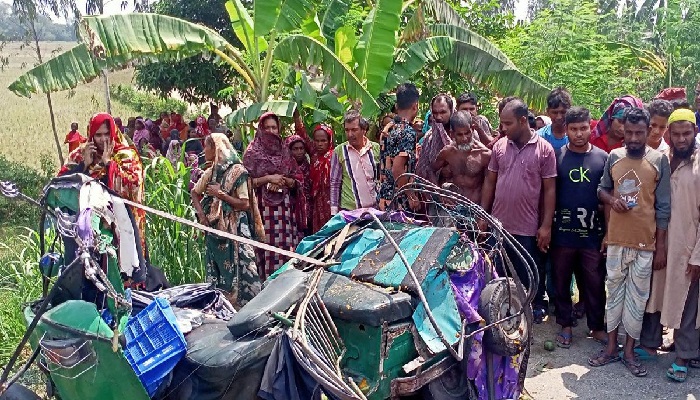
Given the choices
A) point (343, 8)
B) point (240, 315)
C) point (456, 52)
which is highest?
point (343, 8)

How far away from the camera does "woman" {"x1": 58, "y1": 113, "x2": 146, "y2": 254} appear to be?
5.02m

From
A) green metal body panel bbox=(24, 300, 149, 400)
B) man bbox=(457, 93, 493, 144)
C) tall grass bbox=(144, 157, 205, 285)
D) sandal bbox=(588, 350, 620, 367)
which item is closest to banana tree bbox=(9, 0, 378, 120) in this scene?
man bbox=(457, 93, 493, 144)

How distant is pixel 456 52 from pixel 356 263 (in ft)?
19.2

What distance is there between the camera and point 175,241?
612 cm

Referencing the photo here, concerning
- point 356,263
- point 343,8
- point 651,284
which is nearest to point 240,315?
point 356,263

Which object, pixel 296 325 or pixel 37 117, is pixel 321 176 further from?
pixel 37 117

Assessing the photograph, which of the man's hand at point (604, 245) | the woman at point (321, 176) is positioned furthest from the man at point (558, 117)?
the woman at point (321, 176)

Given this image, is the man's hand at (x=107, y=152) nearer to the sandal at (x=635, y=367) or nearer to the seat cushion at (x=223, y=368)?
the seat cushion at (x=223, y=368)

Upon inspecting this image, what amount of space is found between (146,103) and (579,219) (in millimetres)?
27353

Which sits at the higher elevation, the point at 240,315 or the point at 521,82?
the point at 521,82

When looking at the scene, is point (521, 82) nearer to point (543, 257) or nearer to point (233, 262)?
point (543, 257)

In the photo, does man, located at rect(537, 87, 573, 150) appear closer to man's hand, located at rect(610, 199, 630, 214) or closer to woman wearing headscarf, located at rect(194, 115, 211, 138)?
man's hand, located at rect(610, 199, 630, 214)

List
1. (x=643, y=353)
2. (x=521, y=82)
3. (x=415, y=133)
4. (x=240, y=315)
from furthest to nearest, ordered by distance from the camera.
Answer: (x=521, y=82) → (x=415, y=133) → (x=643, y=353) → (x=240, y=315)

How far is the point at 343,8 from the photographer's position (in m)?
8.84
